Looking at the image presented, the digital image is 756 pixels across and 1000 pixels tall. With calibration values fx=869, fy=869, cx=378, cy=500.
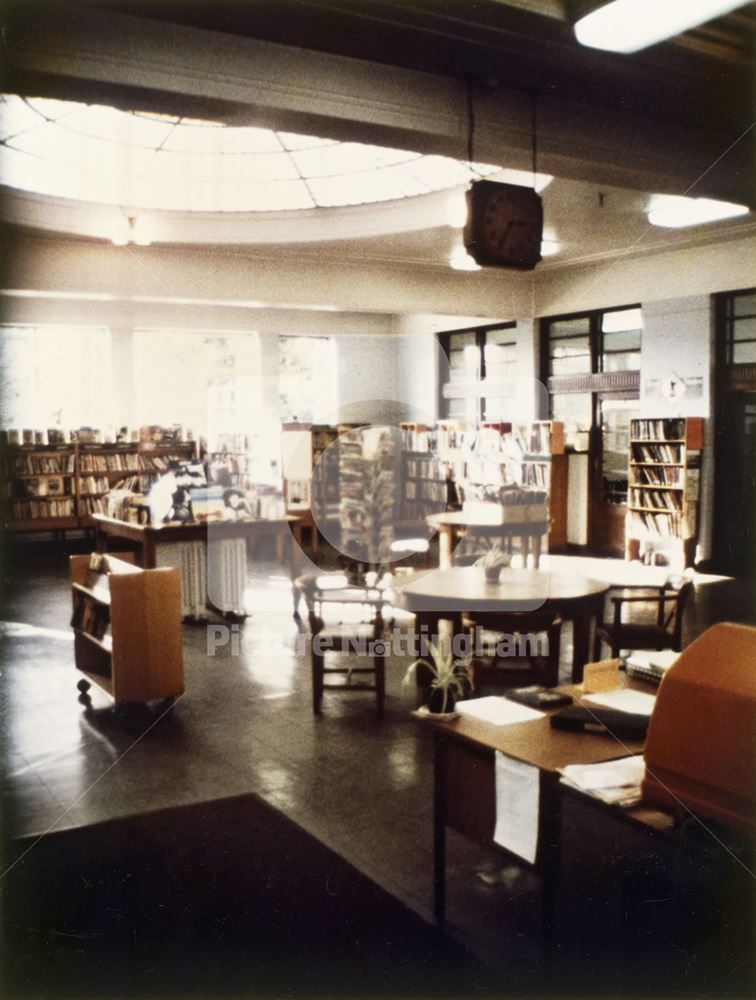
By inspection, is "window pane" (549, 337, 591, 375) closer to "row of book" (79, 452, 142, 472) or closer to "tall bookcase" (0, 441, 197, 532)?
"tall bookcase" (0, 441, 197, 532)

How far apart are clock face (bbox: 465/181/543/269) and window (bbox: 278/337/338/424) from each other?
974 cm

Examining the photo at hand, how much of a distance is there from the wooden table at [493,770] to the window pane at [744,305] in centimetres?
748

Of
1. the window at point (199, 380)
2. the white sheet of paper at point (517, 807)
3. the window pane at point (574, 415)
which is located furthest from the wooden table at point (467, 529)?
the white sheet of paper at point (517, 807)

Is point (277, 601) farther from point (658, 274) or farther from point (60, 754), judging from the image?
point (658, 274)

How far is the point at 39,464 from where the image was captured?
1238cm

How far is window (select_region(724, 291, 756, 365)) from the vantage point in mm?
9477

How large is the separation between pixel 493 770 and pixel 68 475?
429 inches

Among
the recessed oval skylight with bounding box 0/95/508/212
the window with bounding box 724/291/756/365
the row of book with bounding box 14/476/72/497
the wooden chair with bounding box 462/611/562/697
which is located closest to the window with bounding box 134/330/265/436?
the row of book with bounding box 14/476/72/497

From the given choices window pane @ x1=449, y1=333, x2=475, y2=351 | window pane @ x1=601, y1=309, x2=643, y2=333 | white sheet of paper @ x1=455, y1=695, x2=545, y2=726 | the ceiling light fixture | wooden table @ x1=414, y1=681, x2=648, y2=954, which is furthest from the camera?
window pane @ x1=449, y1=333, x2=475, y2=351

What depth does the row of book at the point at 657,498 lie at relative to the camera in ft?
32.1

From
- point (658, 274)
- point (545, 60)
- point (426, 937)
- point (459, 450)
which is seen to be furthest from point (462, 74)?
point (459, 450)

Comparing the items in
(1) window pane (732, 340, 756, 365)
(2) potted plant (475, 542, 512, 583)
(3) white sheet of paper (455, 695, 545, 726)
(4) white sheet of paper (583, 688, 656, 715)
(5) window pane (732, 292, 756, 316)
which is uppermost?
(5) window pane (732, 292, 756, 316)

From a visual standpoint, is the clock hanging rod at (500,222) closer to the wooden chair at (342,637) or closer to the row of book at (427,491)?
the wooden chair at (342,637)

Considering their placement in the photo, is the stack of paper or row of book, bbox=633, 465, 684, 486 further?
row of book, bbox=633, 465, 684, 486
